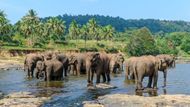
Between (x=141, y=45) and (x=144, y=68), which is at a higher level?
(x=141, y=45)

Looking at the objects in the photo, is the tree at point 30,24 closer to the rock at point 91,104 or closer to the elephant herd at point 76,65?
the elephant herd at point 76,65

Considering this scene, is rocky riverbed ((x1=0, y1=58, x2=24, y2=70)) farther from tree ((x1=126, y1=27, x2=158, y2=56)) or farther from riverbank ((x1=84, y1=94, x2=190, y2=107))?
tree ((x1=126, y1=27, x2=158, y2=56))

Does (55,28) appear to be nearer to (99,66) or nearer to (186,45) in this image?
(186,45)

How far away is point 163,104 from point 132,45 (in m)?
102

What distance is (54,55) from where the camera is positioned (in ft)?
126

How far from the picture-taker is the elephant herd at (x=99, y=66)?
995 inches

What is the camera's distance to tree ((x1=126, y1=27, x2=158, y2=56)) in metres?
120

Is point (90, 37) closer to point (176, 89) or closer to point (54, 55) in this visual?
point (54, 55)

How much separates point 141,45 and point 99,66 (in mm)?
94404

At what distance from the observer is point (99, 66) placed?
94.8ft

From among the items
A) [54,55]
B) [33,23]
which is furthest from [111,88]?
[33,23]

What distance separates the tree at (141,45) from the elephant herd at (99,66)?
74052mm

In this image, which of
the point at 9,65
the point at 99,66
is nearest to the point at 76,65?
the point at 99,66

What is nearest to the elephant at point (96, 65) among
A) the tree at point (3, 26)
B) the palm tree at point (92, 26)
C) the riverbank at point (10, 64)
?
the riverbank at point (10, 64)
